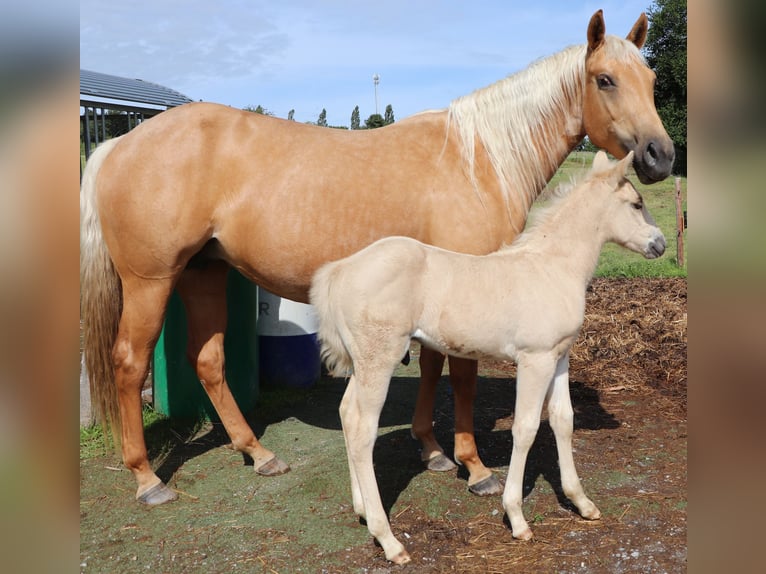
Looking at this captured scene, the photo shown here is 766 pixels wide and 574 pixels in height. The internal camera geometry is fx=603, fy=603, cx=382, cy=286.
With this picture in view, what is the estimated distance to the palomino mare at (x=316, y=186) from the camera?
369cm

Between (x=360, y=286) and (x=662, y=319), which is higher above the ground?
(x=360, y=286)

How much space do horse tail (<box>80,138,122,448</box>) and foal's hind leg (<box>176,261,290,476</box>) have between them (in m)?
0.51

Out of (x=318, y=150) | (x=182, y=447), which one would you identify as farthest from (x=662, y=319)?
(x=182, y=447)

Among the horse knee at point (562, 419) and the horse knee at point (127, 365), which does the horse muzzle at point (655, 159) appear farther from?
the horse knee at point (127, 365)

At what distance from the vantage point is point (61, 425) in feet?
2.75

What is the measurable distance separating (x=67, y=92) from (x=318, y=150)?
307 cm

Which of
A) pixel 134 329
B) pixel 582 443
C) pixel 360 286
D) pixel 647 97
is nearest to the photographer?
pixel 360 286

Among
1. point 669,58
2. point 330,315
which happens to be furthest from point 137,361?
point 669,58

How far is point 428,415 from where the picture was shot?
165 inches

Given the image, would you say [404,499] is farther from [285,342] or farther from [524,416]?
[285,342]

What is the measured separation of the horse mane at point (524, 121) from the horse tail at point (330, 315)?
4.00 ft

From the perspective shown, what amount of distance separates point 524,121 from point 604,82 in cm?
52

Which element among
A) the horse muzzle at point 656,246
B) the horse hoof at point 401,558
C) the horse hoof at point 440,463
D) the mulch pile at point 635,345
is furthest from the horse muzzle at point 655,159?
the horse hoof at point 401,558

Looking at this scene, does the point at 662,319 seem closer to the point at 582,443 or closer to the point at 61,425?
the point at 582,443
